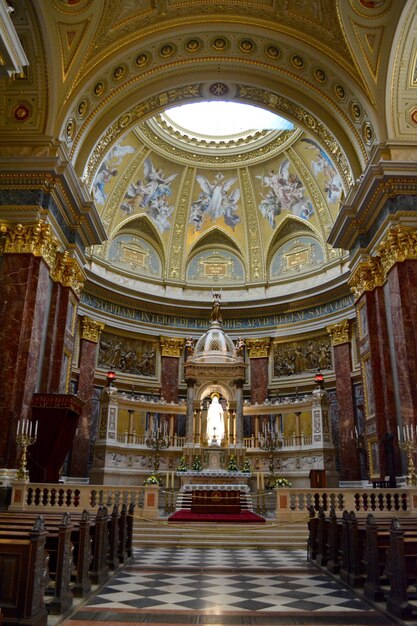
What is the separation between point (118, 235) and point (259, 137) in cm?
856

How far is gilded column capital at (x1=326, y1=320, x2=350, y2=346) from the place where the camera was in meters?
23.3

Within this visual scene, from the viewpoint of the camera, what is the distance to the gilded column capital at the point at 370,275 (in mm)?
16203

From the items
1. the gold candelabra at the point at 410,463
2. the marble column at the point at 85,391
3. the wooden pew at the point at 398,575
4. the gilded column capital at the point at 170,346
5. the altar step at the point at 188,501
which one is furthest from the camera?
the gilded column capital at the point at 170,346

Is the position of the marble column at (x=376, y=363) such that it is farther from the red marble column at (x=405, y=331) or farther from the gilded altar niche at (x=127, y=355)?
the gilded altar niche at (x=127, y=355)

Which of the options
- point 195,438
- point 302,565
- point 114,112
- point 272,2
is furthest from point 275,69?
point 302,565

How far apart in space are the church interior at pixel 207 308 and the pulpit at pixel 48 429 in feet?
0.17

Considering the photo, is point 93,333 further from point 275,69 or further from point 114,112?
point 275,69

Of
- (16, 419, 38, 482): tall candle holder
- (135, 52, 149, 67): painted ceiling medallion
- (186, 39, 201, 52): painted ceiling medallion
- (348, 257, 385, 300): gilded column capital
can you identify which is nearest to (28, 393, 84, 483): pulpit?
(16, 419, 38, 482): tall candle holder

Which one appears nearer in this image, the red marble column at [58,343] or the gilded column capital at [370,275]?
the red marble column at [58,343]

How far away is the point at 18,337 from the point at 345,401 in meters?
13.8

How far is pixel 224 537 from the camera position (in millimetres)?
12203

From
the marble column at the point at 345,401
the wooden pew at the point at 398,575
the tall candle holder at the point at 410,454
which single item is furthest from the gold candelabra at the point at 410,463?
the marble column at the point at 345,401

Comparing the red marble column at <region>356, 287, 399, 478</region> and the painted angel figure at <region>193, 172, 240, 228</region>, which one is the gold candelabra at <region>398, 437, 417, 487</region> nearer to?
the red marble column at <region>356, 287, 399, 478</region>

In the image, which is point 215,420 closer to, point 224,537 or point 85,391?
point 85,391
